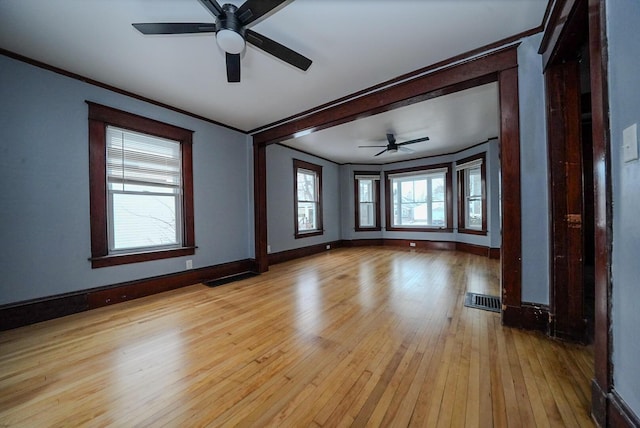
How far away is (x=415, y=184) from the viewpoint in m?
7.20

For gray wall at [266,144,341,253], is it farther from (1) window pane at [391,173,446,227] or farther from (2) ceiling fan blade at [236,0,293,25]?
(2) ceiling fan blade at [236,0,293,25]

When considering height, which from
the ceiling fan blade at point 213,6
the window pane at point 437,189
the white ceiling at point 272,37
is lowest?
the window pane at point 437,189

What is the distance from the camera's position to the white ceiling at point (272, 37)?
1.83 m

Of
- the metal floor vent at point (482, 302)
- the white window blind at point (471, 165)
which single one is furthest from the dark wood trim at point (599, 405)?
the white window blind at point (471, 165)

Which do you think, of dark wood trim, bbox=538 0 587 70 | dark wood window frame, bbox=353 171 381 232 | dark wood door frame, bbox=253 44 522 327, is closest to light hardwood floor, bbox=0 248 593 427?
dark wood door frame, bbox=253 44 522 327

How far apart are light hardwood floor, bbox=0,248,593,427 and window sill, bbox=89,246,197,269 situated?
0.52 metres

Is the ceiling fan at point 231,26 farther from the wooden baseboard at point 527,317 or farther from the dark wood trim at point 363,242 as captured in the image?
the dark wood trim at point 363,242

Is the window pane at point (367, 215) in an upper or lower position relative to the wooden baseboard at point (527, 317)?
upper

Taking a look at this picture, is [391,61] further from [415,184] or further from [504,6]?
[415,184]

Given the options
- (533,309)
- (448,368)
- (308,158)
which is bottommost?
(448,368)

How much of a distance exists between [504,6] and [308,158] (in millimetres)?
4714

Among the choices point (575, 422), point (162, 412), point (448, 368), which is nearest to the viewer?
point (575, 422)

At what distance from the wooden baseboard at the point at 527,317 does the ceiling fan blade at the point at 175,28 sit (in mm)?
3257

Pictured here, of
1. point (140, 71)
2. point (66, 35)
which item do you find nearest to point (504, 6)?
point (140, 71)
